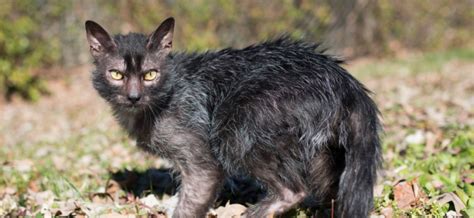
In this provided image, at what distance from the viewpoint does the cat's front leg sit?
4.01 metres

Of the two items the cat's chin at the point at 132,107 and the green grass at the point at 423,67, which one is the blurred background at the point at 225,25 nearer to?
the green grass at the point at 423,67

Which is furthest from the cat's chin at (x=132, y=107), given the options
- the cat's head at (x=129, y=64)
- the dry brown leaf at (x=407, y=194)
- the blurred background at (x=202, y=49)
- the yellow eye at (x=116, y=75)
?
the dry brown leaf at (x=407, y=194)

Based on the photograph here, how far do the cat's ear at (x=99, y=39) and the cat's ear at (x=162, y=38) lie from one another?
0.29 m

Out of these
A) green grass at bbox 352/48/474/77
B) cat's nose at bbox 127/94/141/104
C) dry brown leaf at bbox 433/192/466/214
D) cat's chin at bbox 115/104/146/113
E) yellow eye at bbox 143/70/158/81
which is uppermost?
green grass at bbox 352/48/474/77

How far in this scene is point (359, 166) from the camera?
3436 millimetres

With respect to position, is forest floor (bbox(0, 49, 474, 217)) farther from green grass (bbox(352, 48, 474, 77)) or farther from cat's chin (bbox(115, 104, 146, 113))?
green grass (bbox(352, 48, 474, 77))

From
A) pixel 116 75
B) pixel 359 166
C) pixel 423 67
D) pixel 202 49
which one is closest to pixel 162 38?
pixel 116 75

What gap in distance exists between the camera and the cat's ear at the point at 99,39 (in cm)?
409

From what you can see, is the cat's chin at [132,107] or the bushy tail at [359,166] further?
the cat's chin at [132,107]

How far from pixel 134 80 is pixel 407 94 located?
5818mm

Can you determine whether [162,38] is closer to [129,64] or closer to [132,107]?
[129,64]

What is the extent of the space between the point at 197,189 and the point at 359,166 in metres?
1.25

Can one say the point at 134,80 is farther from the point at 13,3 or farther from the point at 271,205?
the point at 13,3

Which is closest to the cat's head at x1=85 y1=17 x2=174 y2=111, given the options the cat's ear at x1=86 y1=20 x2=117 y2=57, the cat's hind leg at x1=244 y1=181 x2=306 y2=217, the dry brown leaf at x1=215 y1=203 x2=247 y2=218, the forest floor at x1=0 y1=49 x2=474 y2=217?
the cat's ear at x1=86 y1=20 x2=117 y2=57
